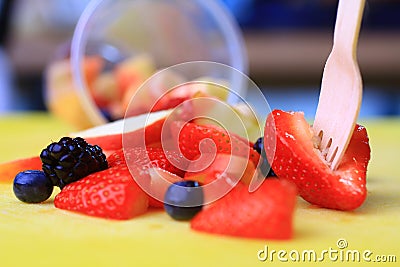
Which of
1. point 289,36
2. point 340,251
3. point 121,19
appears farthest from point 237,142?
point 289,36

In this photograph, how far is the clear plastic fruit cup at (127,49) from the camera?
5.49 feet

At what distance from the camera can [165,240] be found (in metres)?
0.66

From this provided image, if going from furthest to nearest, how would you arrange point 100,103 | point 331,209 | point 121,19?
point 121,19 → point 100,103 → point 331,209

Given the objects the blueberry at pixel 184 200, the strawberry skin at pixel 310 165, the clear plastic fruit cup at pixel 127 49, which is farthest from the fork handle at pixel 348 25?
the clear plastic fruit cup at pixel 127 49

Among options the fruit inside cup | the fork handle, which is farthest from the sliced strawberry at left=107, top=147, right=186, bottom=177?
the fruit inside cup

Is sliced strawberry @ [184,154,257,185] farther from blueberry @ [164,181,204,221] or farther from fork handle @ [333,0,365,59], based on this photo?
fork handle @ [333,0,365,59]

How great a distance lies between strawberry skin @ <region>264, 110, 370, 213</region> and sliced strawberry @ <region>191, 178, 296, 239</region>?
0.12 metres

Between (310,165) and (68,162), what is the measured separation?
0.33m

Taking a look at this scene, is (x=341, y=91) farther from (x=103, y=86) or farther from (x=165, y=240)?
(x=103, y=86)

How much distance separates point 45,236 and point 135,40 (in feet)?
5.03

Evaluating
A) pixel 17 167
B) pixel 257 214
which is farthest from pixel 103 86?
pixel 257 214

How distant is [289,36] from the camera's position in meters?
3.38

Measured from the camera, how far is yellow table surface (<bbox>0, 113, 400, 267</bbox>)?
60cm

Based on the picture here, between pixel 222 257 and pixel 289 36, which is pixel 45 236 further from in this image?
pixel 289 36
